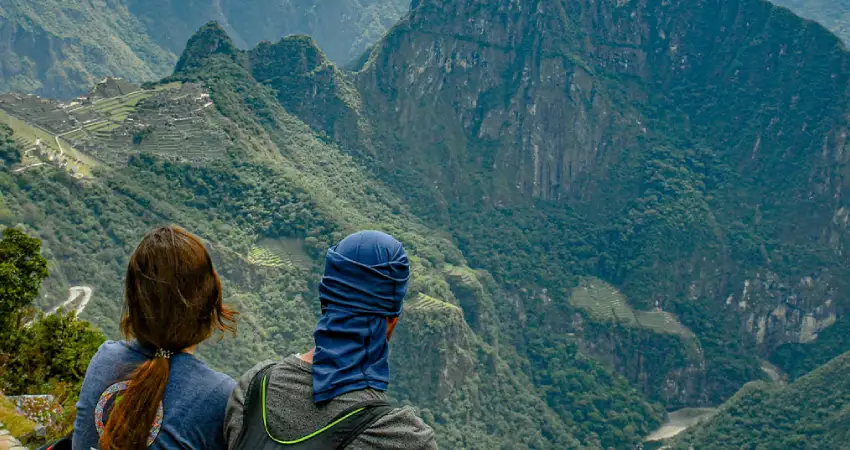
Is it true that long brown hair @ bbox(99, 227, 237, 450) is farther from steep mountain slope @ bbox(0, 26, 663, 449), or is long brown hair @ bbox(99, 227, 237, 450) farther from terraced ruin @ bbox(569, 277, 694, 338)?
terraced ruin @ bbox(569, 277, 694, 338)

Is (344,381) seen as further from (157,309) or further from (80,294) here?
(80,294)

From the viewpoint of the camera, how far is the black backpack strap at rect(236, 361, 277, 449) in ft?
9.93

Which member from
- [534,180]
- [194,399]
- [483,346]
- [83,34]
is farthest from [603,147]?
[83,34]

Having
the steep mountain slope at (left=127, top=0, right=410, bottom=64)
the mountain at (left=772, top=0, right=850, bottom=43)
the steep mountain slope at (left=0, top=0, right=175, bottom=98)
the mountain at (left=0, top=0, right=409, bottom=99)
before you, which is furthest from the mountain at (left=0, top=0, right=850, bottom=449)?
the steep mountain slope at (left=127, top=0, right=410, bottom=64)

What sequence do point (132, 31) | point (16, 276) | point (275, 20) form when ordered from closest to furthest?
point (16, 276)
point (132, 31)
point (275, 20)

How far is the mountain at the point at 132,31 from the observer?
350ft

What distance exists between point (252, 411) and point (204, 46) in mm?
56767

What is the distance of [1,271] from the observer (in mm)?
12984

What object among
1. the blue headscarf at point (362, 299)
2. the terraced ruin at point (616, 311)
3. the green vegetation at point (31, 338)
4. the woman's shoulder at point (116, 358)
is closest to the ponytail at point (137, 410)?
the woman's shoulder at point (116, 358)

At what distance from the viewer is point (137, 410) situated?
3.25 m

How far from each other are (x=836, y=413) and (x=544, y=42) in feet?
142

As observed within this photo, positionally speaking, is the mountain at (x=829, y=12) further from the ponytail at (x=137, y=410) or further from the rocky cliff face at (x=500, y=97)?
the ponytail at (x=137, y=410)

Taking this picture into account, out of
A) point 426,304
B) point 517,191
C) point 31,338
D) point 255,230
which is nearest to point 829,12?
point 517,191

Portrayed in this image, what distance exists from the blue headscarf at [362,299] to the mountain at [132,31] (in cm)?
10561
